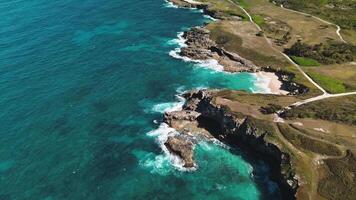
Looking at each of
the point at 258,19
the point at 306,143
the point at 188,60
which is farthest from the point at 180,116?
the point at 258,19

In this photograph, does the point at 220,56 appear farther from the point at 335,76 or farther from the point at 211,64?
the point at 335,76

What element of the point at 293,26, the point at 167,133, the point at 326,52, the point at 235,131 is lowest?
the point at 167,133

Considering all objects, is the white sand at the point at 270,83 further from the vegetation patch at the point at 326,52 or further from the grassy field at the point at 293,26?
the grassy field at the point at 293,26

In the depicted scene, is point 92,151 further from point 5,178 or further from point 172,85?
point 172,85

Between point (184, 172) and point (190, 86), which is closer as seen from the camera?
point (184, 172)

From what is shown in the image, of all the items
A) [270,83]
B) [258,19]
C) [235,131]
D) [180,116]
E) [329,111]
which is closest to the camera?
[235,131]

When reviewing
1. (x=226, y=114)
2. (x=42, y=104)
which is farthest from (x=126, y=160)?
(x=42, y=104)

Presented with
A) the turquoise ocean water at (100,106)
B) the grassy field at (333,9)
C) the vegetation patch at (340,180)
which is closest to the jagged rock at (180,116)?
the turquoise ocean water at (100,106)
